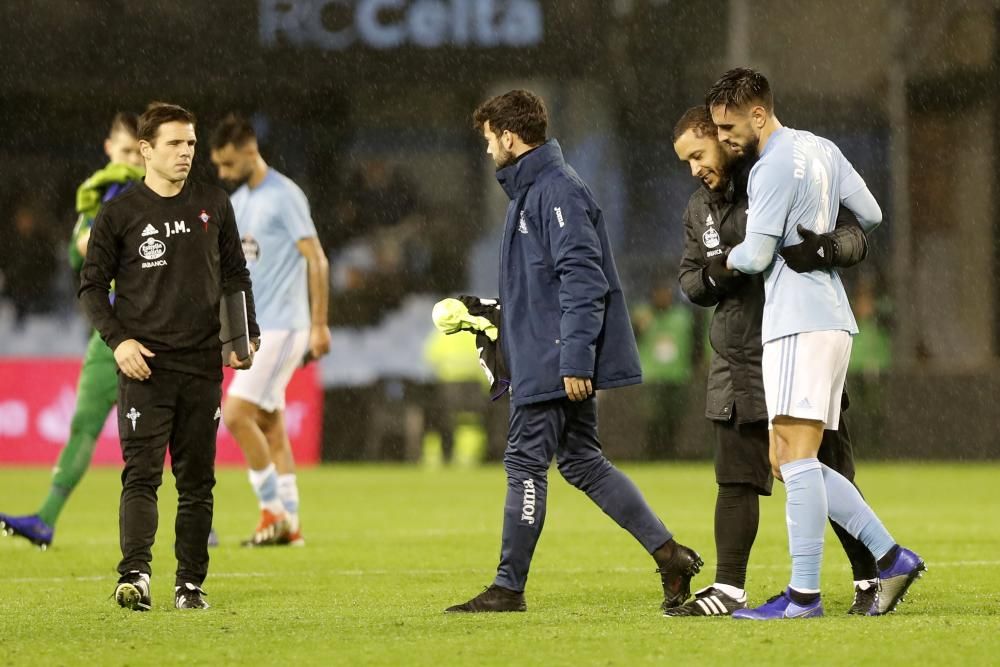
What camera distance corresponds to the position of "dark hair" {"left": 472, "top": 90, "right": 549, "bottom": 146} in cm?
692

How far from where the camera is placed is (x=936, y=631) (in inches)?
242

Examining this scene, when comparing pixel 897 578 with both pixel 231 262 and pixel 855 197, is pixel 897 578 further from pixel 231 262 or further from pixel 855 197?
pixel 231 262

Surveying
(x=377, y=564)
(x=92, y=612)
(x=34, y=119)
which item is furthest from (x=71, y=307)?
(x=92, y=612)

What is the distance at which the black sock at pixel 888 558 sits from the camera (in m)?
6.59

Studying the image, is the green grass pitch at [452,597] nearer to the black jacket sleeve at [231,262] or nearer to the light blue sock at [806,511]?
the light blue sock at [806,511]

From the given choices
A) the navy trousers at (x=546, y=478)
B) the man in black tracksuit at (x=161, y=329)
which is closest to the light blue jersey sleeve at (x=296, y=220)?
the man in black tracksuit at (x=161, y=329)

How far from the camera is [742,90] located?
639cm

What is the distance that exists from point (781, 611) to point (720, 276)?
123 centimetres

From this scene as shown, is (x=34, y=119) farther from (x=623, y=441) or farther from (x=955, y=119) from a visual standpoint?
(x=955, y=119)

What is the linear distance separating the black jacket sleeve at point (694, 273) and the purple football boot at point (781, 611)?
1.12 metres

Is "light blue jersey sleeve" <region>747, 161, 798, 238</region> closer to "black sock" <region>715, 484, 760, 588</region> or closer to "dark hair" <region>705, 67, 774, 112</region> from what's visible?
"dark hair" <region>705, 67, 774, 112</region>

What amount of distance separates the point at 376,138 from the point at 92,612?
64.5ft

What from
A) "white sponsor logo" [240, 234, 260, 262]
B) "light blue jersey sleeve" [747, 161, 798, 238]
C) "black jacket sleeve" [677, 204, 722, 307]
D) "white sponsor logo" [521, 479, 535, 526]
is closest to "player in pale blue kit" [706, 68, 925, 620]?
"light blue jersey sleeve" [747, 161, 798, 238]

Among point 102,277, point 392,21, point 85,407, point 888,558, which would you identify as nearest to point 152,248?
point 102,277
